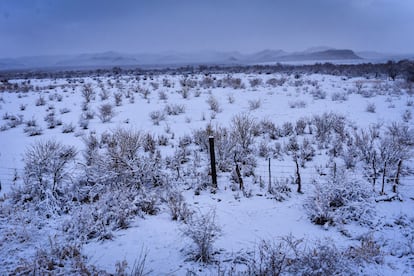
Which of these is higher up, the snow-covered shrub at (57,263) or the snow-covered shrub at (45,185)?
the snow-covered shrub at (45,185)

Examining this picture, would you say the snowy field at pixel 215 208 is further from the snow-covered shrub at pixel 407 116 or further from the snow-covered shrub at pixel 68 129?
the snow-covered shrub at pixel 407 116

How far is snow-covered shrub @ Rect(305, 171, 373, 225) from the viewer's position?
5.14 metres

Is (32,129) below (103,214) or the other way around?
the other way around

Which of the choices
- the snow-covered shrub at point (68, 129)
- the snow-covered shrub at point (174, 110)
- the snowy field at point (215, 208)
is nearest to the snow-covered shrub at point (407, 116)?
the snowy field at point (215, 208)

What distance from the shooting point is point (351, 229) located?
4.89 meters

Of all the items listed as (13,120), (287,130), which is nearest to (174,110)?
(287,130)

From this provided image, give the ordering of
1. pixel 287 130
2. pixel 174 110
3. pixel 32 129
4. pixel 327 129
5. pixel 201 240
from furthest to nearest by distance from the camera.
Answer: pixel 174 110 → pixel 32 129 → pixel 287 130 → pixel 327 129 → pixel 201 240

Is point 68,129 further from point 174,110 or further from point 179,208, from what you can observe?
point 179,208

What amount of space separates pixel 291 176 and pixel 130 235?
12.9ft

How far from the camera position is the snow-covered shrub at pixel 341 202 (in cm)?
514

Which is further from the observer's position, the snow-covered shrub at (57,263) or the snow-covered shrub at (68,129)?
the snow-covered shrub at (68,129)

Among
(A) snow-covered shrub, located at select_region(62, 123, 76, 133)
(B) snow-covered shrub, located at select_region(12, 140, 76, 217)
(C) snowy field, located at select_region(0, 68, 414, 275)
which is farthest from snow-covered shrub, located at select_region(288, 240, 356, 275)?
(A) snow-covered shrub, located at select_region(62, 123, 76, 133)

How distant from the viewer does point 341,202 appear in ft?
18.4

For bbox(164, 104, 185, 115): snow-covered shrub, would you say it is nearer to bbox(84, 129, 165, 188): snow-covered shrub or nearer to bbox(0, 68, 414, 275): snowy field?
bbox(0, 68, 414, 275): snowy field
